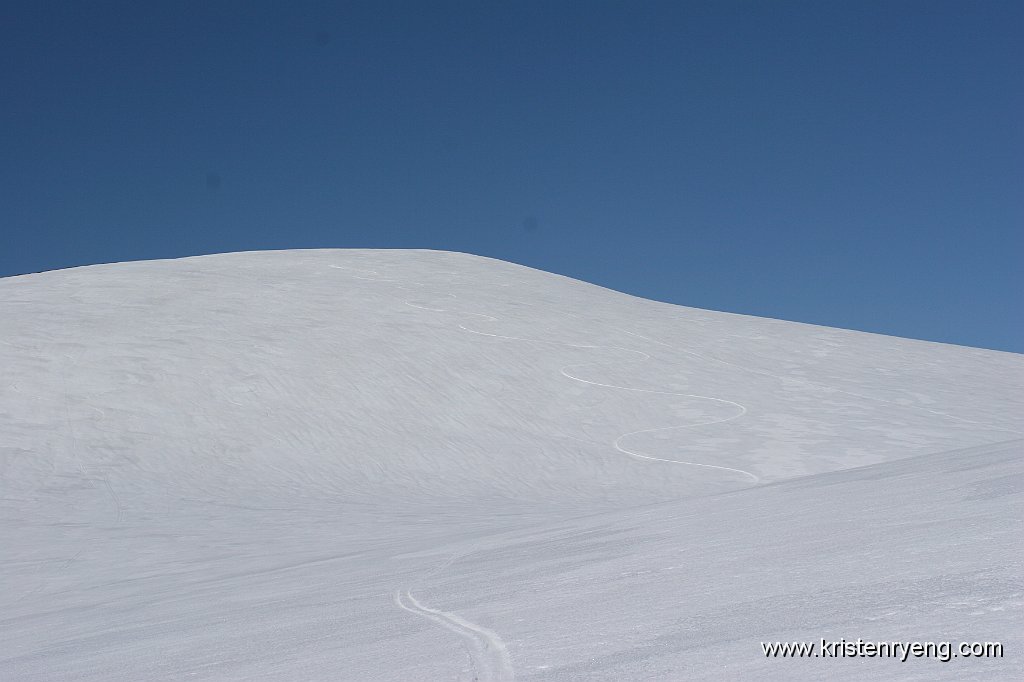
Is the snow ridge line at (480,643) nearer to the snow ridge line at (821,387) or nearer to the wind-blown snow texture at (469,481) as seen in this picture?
the wind-blown snow texture at (469,481)

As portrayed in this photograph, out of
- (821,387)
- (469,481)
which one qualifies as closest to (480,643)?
(469,481)

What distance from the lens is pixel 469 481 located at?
46.6 ft

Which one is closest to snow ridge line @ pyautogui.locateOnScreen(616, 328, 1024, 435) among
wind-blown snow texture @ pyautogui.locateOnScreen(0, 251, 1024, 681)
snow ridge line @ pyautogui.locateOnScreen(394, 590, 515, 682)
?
wind-blown snow texture @ pyautogui.locateOnScreen(0, 251, 1024, 681)

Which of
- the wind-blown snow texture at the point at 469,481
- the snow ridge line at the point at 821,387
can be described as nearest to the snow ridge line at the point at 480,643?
the wind-blown snow texture at the point at 469,481

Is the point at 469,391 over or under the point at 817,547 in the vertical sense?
over

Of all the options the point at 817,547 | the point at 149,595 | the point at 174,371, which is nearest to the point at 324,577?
the point at 149,595

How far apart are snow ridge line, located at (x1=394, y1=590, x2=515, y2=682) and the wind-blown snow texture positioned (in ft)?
0.07

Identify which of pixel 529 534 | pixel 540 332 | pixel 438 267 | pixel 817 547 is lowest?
pixel 817 547

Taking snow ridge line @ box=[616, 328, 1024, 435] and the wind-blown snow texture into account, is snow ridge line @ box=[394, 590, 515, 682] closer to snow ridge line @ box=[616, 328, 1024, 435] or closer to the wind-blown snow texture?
the wind-blown snow texture

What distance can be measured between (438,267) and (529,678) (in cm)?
2706

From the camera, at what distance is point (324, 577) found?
7137 millimetres

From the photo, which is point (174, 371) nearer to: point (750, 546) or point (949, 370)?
point (750, 546)

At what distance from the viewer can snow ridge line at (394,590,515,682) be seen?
10.8 feet

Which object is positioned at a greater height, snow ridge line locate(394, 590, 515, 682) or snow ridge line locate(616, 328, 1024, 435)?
snow ridge line locate(616, 328, 1024, 435)
